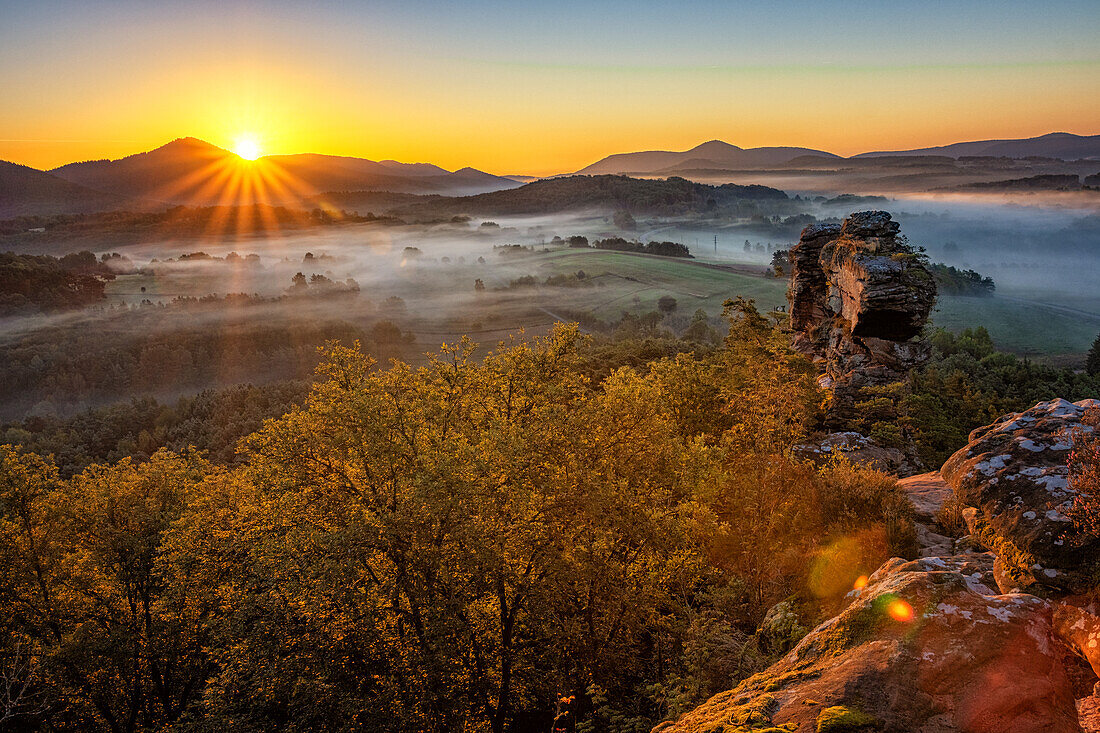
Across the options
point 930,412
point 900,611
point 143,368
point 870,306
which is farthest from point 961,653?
point 143,368

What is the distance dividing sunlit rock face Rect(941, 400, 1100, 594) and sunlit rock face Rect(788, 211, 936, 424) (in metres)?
24.1

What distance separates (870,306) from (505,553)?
31562mm

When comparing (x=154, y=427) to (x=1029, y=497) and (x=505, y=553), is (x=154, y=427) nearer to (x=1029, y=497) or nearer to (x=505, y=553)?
(x=505, y=553)

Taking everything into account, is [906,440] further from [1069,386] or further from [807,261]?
[1069,386]

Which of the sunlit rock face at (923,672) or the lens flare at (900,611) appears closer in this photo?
the sunlit rock face at (923,672)

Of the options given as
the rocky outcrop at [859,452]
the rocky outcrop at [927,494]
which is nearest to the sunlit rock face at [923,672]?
the rocky outcrop at [927,494]

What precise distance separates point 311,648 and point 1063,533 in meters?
19.3

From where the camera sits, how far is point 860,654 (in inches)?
269

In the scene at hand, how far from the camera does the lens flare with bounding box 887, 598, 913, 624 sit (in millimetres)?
7012

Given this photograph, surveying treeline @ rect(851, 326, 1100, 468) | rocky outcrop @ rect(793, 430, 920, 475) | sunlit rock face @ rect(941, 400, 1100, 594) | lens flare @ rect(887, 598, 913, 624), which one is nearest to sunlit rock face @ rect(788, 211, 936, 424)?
treeline @ rect(851, 326, 1100, 468)

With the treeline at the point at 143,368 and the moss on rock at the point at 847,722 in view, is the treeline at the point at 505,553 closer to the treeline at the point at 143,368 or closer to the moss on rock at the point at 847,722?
the moss on rock at the point at 847,722

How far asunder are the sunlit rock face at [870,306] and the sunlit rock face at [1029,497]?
24112 mm

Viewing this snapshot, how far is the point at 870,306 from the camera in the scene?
35656mm

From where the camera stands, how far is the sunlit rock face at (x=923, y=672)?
19.3 feet
